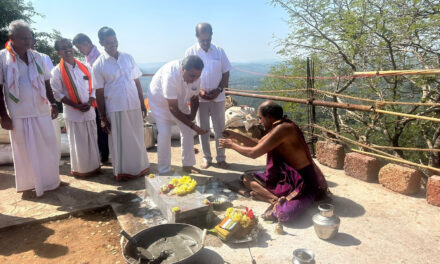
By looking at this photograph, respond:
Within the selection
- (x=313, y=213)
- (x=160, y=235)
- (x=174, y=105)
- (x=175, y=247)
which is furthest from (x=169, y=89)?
(x=313, y=213)

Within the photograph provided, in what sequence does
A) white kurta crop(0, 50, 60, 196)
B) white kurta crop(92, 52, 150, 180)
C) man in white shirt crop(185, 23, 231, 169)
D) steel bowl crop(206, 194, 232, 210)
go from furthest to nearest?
man in white shirt crop(185, 23, 231, 169) < white kurta crop(92, 52, 150, 180) < white kurta crop(0, 50, 60, 196) < steel bowl crop(206, 194, 232, 210)

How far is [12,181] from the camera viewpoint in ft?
15.2

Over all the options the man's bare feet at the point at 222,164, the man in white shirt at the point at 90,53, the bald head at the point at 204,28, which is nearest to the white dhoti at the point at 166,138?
the man's bare feet at the point at 222,164

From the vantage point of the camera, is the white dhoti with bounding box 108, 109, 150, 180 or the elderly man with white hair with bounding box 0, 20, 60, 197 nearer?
the elderly man with white hair with bounding box 0, 20, 60, 197

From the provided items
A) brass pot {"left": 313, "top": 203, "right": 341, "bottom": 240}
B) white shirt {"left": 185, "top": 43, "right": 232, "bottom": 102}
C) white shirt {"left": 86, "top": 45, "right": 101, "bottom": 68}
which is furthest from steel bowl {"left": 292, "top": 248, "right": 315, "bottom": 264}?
white shirt {"left": 86, "top": 45, "right": 101, "bottom": 68}

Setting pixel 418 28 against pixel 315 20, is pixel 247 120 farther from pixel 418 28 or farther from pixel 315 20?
pixel 315 20

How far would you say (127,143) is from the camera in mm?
4348

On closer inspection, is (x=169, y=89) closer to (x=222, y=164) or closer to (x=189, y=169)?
(x=189, y=169)

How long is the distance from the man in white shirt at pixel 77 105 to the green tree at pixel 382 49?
4.74 meters

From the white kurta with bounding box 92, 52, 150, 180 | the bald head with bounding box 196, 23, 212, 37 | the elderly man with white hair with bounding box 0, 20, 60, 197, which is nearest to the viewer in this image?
the elderly man with white hair with bounding box 0, 20, 60, 197

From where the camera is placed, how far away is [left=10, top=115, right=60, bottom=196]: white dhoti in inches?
149

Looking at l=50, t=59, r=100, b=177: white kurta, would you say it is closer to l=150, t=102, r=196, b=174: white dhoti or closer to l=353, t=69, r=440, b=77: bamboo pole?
l=150, t=102, r=196, b=174: white dhoti

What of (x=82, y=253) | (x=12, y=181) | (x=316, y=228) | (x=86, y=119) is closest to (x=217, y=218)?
(x=316, y=228)

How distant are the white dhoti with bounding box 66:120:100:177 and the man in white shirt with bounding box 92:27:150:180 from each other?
436mm
